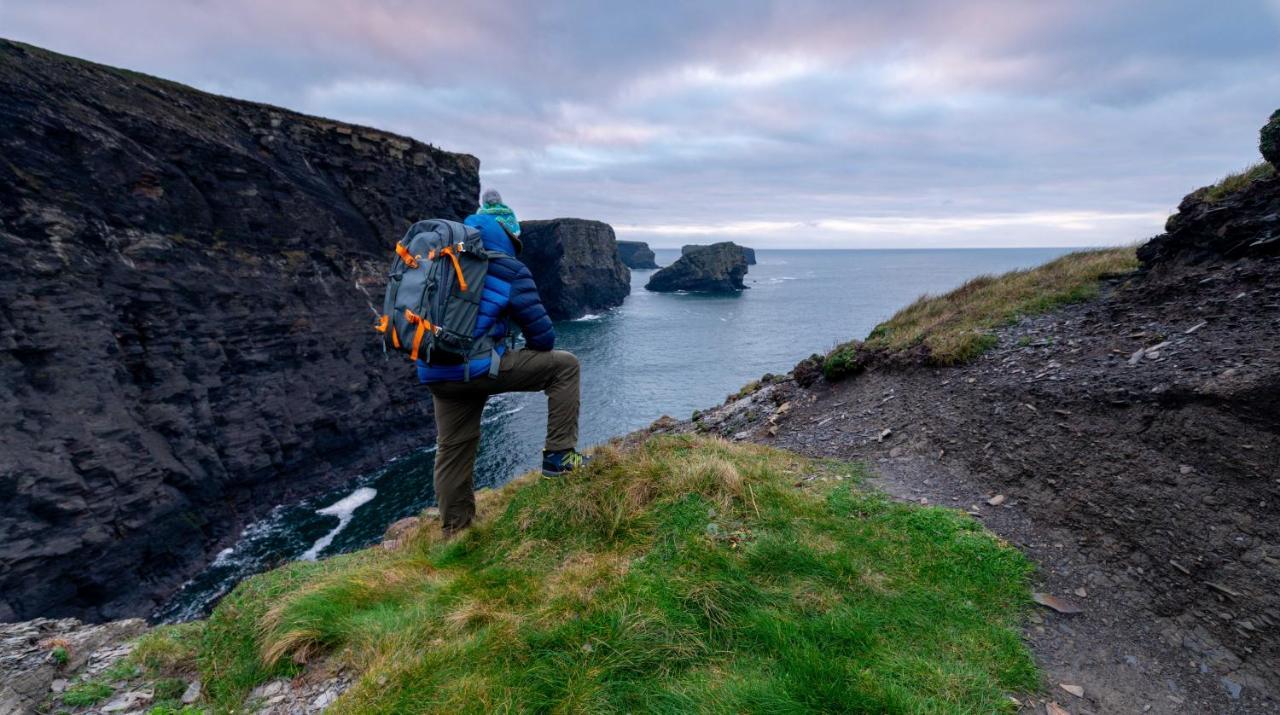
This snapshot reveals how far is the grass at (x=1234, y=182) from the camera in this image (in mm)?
10586

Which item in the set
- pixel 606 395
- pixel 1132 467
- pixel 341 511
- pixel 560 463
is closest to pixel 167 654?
pixel 560 463

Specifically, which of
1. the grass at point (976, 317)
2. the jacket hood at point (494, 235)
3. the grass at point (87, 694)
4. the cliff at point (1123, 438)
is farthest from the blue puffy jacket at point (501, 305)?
the grass at point (976, 317)

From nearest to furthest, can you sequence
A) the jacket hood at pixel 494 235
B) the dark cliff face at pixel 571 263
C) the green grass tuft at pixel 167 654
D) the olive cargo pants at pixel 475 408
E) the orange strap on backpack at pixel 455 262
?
the green grass tuft at pixel 167 654
the orange strap on backpack at pixel 455 262
the jacket hood at pixel 494 235
the olive cargo pants at pixel 475 408
the dark cliff face at pixel 571 263

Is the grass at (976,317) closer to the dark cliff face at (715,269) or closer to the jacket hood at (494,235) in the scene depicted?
the jacket hood at (494,235)

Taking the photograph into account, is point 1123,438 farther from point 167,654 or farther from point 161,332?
point 161,332

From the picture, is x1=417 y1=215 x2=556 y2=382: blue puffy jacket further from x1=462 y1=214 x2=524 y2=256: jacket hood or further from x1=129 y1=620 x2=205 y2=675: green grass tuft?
x1=129 y1=620 x2=205 y2=675: green grass tuft

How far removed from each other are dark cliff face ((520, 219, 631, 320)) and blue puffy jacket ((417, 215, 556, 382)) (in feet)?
339

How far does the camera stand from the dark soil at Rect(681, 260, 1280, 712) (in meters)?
3.85

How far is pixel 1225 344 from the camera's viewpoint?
21.9 ft

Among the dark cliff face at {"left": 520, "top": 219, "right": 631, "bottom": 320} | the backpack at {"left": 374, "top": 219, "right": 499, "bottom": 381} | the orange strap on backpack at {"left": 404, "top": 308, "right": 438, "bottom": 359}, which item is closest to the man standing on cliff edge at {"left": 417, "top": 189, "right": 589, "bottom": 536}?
the backpack at {"left": 374, "top": 219, "right": 499, "bottom": 381}

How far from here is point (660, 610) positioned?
395 centimetres

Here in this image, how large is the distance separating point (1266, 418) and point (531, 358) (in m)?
7.16

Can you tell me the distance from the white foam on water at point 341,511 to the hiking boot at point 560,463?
100 ft

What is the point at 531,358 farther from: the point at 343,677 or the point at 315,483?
the point at 315,483
